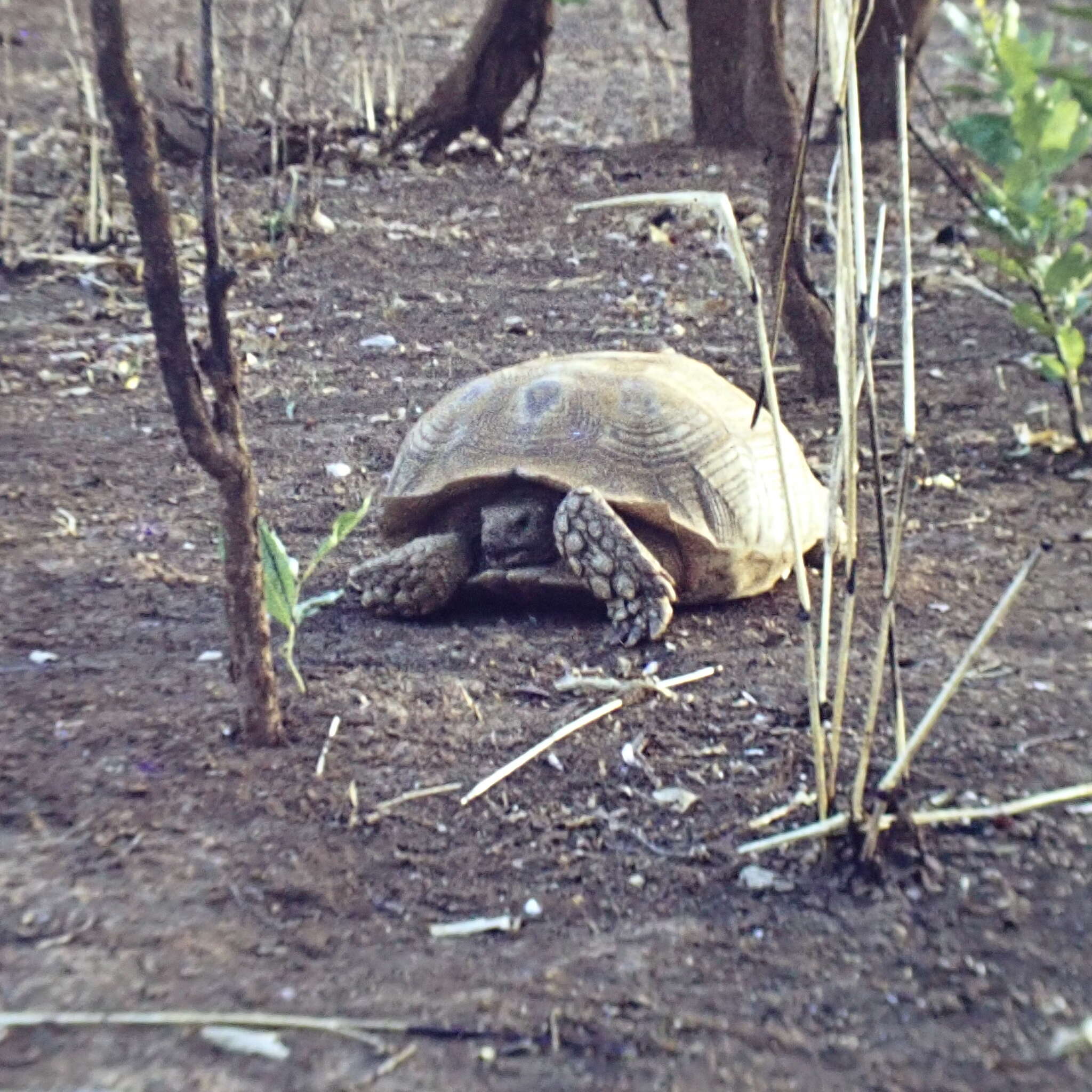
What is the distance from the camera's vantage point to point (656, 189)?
24.0 ft

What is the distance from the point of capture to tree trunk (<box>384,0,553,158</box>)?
739 centimetres

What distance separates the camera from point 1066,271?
384 centimetres

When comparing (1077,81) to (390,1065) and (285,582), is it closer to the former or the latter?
(285,582)

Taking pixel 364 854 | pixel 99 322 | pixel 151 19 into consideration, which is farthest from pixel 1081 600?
pixel 151 19

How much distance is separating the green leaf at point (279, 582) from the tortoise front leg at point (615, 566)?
789 millimetres

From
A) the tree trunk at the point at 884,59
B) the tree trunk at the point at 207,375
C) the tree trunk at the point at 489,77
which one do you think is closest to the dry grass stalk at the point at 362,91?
the tree trunk at the point at 489,77

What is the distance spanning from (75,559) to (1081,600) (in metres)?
2.60

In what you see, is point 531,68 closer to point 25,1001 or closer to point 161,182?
point 161,182

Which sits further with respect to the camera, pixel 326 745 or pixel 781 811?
pixel 326 745

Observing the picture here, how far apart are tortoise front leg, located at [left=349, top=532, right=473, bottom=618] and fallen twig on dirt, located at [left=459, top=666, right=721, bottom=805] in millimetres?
747

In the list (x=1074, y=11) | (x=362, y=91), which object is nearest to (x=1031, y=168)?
(x=1074, y=11)

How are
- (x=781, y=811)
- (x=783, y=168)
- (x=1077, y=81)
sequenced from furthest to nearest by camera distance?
(x=783, y=168)
(x=1077, y=81)
(x=781, y=811)

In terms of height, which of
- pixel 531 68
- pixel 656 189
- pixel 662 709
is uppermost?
pixel 531 68

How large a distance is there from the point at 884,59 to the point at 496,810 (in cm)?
604
